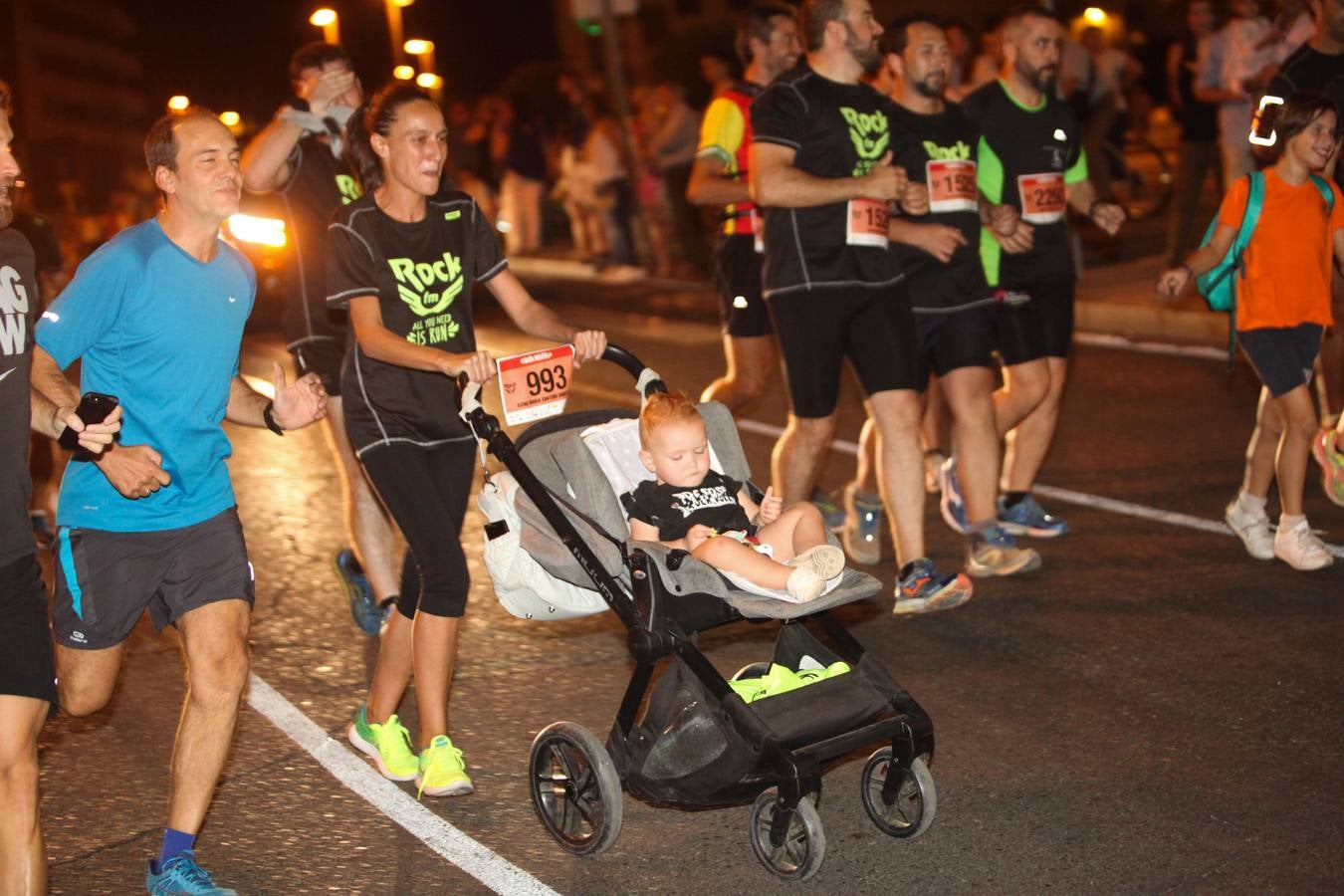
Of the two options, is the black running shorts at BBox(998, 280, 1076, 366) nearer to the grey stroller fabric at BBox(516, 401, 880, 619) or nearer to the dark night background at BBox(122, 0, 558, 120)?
the grey stroller fabric at BBox(516, 401, 880, 619)

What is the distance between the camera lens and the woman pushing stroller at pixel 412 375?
5.36m

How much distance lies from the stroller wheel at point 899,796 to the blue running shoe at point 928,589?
1955mm

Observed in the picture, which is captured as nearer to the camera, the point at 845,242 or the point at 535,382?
the point at 535,382

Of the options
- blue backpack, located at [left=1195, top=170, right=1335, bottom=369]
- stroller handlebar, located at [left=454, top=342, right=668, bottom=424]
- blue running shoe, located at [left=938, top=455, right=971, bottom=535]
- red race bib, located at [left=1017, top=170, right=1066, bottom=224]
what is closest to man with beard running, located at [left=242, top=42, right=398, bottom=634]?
stroller handlebar, located at [left=454, top=342, right=668, bottom=424]

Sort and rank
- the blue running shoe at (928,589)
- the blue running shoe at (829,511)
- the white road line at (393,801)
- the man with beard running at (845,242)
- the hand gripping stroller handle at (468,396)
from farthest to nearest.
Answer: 1. the blue running shoe at (829,511)
2. the man with beard running at (845,242)
3. the blue running shoe at (928,589)
4. the hand gripping stroller handle at (468,396)
5. the white road line at (393,801)

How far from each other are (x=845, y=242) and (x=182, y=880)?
12.4 ft

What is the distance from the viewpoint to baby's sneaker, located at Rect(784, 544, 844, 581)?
15.1 feet

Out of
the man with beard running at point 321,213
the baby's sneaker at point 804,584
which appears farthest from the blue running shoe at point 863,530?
the baby's sneaker at point 804,584

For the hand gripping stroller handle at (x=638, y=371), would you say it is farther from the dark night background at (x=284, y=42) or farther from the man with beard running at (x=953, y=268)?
the dark night background at (x=284, y=42)

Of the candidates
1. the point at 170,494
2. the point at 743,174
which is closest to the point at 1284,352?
the point at 743,174

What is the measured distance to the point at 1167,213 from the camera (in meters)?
18.8

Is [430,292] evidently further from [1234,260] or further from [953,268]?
[1234,260]

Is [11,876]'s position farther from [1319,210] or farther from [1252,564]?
[1319,210]

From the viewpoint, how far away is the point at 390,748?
555 centimetres
